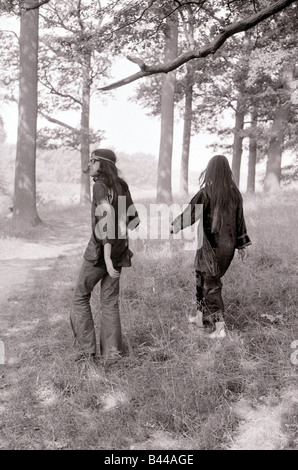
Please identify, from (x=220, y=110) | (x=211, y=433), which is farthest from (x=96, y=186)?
(x=220, y=110)

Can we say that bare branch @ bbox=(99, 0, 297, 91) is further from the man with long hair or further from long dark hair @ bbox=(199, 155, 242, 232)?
long dark hair @ bbox=(199, 155, 242, 232)

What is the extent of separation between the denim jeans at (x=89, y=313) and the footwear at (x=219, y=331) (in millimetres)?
960

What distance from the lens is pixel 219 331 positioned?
4.79 metres

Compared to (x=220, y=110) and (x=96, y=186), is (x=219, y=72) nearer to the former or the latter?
(x=220, y=110)

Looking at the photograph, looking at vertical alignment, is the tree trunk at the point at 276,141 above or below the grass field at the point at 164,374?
above

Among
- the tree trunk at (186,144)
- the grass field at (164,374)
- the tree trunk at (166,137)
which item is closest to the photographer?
the grass field at (164,374)

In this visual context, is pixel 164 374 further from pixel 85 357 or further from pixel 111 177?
pixel 111 177

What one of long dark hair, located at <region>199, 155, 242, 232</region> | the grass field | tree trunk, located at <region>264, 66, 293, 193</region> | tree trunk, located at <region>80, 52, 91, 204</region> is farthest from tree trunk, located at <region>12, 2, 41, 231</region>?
long dark hair, located at <region>199, 155, 242, 232</region>

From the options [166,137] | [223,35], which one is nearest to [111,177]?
[223,35]

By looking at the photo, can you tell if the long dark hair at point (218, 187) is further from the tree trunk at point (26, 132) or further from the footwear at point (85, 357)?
the tree trunk at point (26, 132)

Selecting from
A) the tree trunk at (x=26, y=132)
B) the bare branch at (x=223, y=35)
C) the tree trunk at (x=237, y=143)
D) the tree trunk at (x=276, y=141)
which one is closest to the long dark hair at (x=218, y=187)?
the bare branch at (x=223, y=35)

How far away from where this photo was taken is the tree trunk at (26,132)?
13.5 meters

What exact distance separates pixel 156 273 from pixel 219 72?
1547 centimetres
